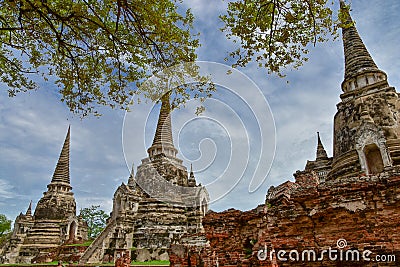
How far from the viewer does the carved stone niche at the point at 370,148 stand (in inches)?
528

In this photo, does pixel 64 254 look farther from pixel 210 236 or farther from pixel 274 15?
pixel 274 15

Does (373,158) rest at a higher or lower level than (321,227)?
higher

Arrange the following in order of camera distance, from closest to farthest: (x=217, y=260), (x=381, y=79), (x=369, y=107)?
(x=217, y=260) → (x=369, y=107) → (x=381, y=79)

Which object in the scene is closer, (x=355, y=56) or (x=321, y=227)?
(x=321, y=227)

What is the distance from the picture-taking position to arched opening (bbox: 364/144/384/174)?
538 inches

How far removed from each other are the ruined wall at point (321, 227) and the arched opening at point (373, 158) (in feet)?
24.7

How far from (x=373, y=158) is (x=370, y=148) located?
47 centimetres

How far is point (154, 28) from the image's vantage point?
25.2ft

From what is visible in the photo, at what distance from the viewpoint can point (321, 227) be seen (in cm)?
705

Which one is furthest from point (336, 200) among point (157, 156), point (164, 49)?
point (157, 156)

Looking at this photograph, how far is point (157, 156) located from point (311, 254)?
970 inches

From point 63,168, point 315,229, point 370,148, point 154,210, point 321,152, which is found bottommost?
point 315,229

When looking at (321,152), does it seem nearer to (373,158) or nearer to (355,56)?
(355,56)

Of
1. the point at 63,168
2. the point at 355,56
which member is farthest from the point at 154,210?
the point at 355,56
